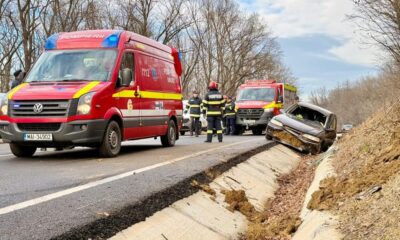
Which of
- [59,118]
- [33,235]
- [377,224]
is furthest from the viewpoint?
[59,118]

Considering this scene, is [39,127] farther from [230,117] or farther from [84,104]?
[230,117]

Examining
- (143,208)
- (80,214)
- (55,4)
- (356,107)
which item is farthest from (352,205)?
(356,107)

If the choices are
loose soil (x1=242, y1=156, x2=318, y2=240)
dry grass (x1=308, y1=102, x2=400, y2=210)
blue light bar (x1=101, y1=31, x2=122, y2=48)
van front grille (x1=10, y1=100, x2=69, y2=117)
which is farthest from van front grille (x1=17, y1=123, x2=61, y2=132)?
dry grass (x1=308, y1=102, x2=400, y2=210)

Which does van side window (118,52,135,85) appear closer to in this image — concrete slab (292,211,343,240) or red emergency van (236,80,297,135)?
concrete slab (292,211,343,240)

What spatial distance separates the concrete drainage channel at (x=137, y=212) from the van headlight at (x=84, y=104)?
2.56m

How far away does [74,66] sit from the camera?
9.44m

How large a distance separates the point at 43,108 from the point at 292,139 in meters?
7.58

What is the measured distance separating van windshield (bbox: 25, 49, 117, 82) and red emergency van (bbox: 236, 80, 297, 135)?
43.7 feet

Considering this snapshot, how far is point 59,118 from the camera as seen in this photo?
8523 mm

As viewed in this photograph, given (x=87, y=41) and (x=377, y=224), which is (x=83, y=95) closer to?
(x=87, y=41)

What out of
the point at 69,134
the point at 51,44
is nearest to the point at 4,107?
the point at 69,134

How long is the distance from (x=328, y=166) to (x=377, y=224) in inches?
195

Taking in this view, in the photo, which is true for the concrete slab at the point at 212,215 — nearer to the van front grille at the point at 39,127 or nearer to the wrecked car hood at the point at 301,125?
the van front grille at the point at 39,127

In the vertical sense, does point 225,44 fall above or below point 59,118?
above
